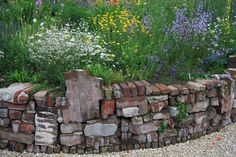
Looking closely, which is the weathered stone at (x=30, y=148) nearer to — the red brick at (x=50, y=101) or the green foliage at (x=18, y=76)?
the red brick at (x=50, y=101)

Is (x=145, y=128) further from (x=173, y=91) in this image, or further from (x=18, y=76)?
(x=18, y=76)

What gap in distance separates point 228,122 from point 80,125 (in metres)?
1.96

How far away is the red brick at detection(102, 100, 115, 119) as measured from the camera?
4.07 m

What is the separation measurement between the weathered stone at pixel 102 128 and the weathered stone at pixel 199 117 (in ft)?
3.23

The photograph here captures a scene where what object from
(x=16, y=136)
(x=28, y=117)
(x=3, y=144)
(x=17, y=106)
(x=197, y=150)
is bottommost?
(x=197, y=150)

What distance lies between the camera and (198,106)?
14.8 ft

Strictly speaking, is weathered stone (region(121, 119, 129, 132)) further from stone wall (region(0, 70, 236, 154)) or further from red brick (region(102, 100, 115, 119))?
red brick (region(102, 100, 115, 119))

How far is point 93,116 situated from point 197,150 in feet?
3.94

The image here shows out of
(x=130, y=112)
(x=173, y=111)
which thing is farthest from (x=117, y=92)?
(x=173, y=111)

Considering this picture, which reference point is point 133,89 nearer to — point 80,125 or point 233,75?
point 80,125

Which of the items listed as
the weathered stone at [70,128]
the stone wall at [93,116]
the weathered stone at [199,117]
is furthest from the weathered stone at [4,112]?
the weathered stone at [199,117]

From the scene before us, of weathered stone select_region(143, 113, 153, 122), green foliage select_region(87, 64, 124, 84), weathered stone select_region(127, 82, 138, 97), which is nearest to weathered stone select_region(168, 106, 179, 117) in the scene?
weathered stone select_region(143, 113, 153, 122)

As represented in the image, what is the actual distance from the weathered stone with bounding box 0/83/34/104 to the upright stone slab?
16.6 inches

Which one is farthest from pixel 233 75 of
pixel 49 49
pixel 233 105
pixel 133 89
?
pixel 49 49
